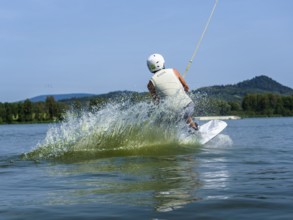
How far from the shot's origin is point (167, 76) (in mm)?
12320

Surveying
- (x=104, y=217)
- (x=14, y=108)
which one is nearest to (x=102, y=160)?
(x=104, y=217)

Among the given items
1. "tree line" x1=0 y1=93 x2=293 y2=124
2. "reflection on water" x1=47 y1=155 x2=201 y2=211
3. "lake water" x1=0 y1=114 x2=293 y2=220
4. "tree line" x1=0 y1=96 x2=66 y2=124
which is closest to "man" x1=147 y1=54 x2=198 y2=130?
"lake water" x1=0 y1=114 x2=293 y2=220

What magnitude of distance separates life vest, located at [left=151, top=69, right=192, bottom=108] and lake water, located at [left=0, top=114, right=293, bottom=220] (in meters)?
1.33

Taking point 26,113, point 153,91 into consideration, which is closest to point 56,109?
point 26,113

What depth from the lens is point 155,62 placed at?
1241cm

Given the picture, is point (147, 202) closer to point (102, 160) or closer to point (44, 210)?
point (44, 210)

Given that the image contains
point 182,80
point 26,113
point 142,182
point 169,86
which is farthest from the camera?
point 26,113

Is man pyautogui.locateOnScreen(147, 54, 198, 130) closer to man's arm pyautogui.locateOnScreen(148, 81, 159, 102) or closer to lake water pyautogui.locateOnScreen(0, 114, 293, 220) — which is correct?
man's arm pyautogui.locateOnScreen(148, 81, 159, 102)

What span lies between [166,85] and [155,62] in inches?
26.4

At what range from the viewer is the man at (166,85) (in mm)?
12305

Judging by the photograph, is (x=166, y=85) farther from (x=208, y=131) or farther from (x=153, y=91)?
(x=208, y=131)

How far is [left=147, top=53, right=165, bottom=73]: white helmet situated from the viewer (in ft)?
40.7

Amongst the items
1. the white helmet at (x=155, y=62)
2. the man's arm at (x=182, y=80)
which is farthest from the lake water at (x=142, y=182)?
the white helmet at (x=155, y=62)

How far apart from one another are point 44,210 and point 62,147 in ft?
22.4
